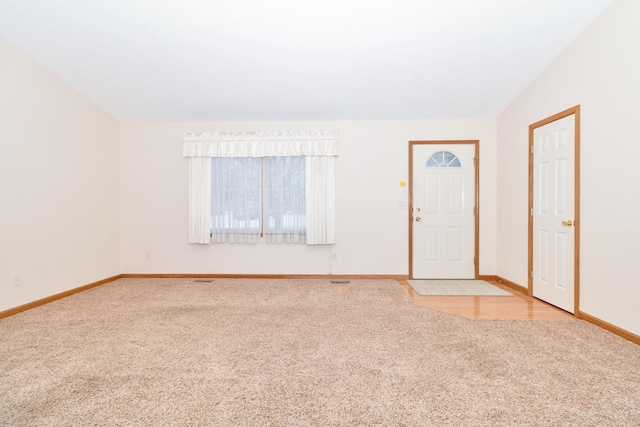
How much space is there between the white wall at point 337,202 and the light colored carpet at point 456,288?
36cm

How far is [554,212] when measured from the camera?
3.49 m

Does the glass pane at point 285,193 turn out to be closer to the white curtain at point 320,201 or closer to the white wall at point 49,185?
the white curtain at point 320,201

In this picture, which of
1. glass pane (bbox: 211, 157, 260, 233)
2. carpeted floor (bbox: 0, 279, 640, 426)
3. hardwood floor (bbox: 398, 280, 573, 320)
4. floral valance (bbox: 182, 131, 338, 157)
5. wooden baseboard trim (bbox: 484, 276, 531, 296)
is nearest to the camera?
carpeted floor (bbox: 0, 279, 640, 426)

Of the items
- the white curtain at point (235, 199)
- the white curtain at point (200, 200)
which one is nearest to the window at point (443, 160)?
the white curtain at point (235, 199)

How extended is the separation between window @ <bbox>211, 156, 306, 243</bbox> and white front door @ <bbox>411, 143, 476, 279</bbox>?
69.3 inches

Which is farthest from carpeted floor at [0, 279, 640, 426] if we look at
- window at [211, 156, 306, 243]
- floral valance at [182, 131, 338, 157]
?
floral valance at [182, 131, 338, 157]

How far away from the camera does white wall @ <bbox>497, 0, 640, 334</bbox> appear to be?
255 centimetres

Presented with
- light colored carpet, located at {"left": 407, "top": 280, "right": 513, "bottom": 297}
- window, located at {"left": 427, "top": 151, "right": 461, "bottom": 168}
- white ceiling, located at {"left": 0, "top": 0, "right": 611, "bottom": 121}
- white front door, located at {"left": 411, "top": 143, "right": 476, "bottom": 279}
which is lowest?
light colored carpet, located at {"left": 407, "top": 280, "right": 513, "bottom": 297}

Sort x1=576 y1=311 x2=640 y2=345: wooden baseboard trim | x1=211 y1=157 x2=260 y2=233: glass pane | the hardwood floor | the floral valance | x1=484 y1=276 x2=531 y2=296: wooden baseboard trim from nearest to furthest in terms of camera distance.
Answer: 1. x1=576 y1=311 x2=640 y2=345: wooden baseboard trim
2. the hardwood floor
3. x1=484 y1=276 x2=531 y2=296: wooden baseboard trim
4. the floral valance
5. x1=211 y1=157 x2=260 y2=233: glass pane

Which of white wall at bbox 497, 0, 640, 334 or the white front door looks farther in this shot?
the white front door

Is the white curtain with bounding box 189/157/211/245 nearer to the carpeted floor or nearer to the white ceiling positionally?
the white ceiling

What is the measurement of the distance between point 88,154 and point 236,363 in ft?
12.5

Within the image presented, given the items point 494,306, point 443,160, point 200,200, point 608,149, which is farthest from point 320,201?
point 608,149

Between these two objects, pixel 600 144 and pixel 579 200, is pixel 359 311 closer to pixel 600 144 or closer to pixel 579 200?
pixel 579 200
